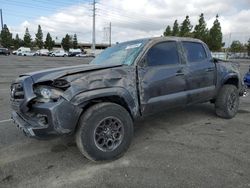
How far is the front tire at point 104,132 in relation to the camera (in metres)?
3.69

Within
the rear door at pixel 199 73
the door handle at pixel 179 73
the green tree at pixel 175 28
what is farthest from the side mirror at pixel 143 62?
the green tree at pixel 175 28

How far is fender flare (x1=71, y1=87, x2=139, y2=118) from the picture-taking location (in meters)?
3.59

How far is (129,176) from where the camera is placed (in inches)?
137

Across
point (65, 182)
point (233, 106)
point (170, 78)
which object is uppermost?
point (170, 78)

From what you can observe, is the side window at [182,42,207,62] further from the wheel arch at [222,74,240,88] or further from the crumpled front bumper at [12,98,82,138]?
the crumpled front bumper at [12,98,82,138]

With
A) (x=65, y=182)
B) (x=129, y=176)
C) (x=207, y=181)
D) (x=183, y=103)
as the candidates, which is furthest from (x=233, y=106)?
(x=65, y=182)

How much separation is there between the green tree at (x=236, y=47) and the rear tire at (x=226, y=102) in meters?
100.0

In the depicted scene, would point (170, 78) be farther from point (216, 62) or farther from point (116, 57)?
point (216, 62)

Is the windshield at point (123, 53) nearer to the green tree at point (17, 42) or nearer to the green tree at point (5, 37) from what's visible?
→ the green tree at point (5, 37)

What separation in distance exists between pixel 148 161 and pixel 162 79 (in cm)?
141

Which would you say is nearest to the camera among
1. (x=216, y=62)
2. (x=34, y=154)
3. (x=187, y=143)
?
(x=34, y=154)

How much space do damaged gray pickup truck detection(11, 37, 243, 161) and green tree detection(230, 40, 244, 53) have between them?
102m

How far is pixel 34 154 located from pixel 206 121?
3.70m

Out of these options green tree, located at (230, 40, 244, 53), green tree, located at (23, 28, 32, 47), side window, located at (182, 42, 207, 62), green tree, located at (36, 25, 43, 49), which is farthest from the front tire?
green tree, located at (230, 40, 244, 53)
